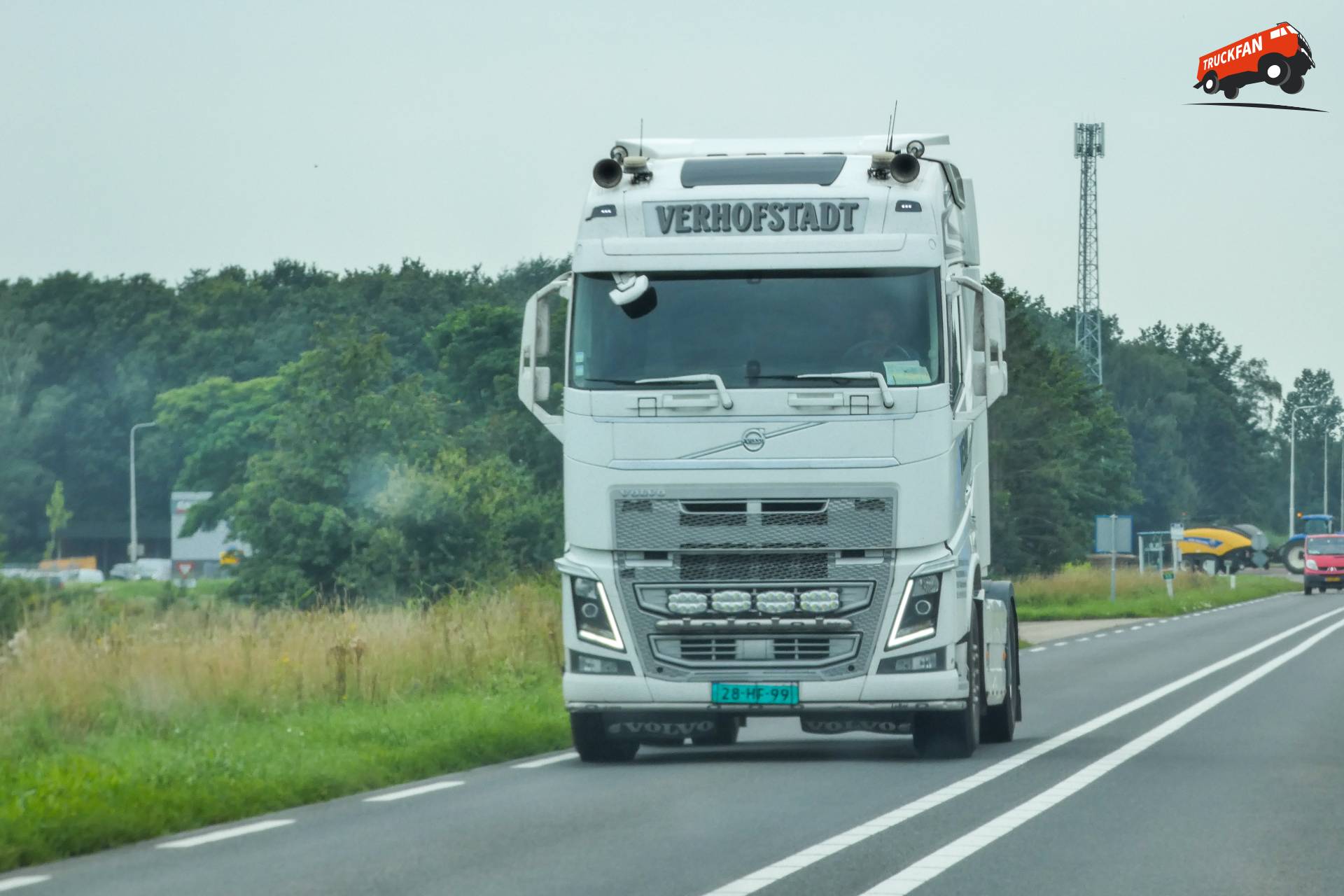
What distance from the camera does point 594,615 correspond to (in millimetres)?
13883

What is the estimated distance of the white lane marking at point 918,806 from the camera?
878 cm

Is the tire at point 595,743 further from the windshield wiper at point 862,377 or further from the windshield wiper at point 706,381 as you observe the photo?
the windshield wiper at point 862,377

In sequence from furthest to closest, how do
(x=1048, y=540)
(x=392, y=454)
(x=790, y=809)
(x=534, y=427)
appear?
(x=534, y=427) → (x=1048, y=540) → (x=392, y=454) → (x=790, y=809)

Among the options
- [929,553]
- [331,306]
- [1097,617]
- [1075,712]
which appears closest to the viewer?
[929,553]

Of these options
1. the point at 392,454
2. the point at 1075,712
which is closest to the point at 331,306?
the point at 392,454

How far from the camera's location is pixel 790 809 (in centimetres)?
1145

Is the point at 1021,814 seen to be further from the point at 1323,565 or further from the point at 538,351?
the point at 1323,565

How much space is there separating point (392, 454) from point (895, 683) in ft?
153

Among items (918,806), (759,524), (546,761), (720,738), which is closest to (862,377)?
(759,524)

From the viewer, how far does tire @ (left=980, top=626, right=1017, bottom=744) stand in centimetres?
1611

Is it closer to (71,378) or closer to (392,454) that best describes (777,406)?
(392,454)

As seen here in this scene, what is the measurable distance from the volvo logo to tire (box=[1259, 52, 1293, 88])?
1350 centimetres

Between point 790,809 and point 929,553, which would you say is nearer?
point 790,809

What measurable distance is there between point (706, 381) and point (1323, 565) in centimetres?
6658
